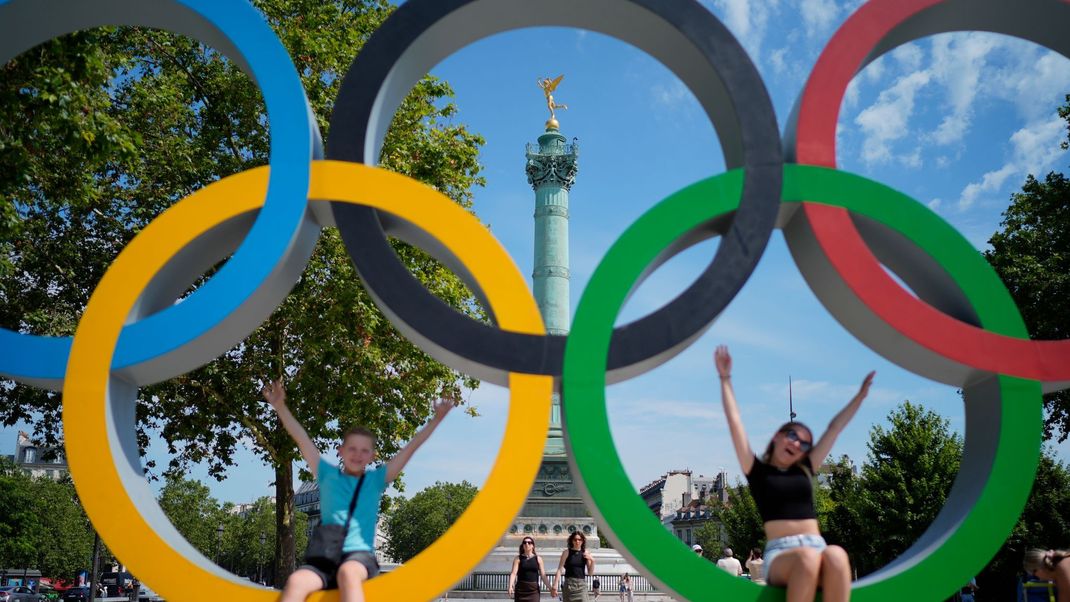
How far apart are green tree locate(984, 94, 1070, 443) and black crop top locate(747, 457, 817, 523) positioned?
1555 cm

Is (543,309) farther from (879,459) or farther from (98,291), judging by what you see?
(98,291)

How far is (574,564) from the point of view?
33.0ft

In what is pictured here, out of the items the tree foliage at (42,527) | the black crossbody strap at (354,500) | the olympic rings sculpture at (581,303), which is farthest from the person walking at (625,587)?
the tree foliage at (42,527)

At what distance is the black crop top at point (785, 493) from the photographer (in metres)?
5.39

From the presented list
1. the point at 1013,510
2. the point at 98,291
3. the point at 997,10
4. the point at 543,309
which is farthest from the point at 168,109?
the point at 543,309

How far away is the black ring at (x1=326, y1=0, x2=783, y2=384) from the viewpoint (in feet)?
20.2

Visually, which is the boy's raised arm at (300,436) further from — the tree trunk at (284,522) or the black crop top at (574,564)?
the tree trunk at (284,522)

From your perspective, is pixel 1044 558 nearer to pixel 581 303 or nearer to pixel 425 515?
pixel 581 303

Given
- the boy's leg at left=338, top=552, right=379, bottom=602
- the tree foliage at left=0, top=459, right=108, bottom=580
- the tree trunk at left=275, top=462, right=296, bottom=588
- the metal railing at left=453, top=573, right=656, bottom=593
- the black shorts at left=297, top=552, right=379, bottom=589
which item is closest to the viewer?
the boy's leg at left=338, top=552, right=379, bottom=602

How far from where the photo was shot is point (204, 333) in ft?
20.4

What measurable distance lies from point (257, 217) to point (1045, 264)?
18.5 metres

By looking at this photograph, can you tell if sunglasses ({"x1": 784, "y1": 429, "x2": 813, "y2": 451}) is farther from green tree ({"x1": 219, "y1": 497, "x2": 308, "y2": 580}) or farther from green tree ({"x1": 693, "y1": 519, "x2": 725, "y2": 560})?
green tree ({"x1": 219, "y1": 497, "x2": 308, "y2": 580})

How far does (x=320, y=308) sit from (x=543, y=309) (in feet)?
57.3

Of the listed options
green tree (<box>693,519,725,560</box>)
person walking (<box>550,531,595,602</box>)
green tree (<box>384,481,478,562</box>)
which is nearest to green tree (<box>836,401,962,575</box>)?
person walking (<box>550,531,595,602</box>)
